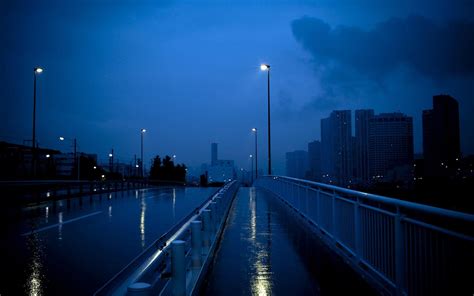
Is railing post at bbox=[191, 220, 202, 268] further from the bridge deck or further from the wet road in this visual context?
the wet road

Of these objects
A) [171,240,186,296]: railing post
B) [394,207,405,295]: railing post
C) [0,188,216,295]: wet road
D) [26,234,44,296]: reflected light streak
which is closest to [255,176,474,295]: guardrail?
[394,207,405,295]: railing post

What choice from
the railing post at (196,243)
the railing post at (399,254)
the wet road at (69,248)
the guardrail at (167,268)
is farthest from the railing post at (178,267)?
the railing post at (399,254)

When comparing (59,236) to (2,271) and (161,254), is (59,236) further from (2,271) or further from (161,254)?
(161,254)

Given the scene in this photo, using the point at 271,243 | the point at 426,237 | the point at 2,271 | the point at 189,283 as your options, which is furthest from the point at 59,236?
the point at 426,237

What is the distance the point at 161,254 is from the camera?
10.5 feet

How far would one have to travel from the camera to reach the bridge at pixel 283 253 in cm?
373

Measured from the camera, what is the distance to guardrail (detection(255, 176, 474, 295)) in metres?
3.69

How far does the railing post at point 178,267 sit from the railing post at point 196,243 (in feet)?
5.24

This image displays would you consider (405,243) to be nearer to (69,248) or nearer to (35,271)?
(35,271)

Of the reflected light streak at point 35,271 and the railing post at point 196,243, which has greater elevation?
the railing post at point 196,243

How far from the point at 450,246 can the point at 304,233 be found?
6.94 meters

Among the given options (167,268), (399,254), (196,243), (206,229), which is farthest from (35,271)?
(399,254)

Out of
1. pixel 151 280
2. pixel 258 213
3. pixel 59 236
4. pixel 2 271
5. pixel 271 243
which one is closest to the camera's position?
pixel 151 280

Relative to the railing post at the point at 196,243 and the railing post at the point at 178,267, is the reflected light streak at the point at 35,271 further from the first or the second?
the railing post at the point at 178,267
